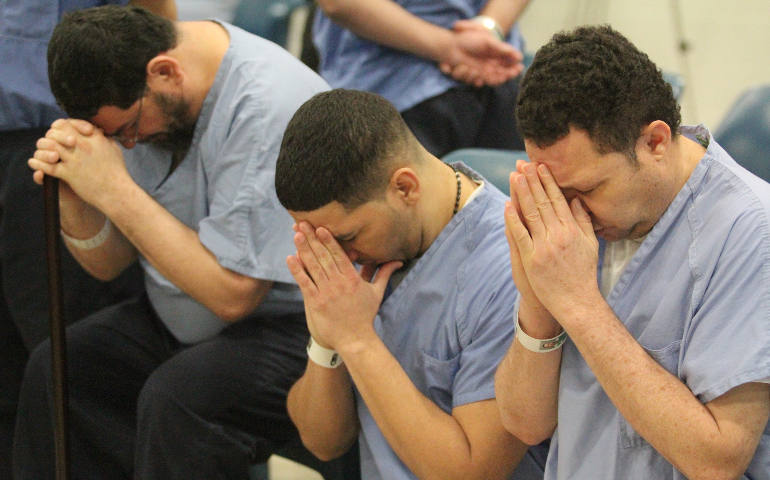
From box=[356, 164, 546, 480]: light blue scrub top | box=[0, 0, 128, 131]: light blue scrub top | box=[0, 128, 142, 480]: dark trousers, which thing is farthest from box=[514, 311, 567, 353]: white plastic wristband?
box=[0, 0, 128, 131]: light blue scrub top

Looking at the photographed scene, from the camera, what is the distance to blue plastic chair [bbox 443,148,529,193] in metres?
1.65

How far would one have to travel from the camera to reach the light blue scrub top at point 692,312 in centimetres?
103

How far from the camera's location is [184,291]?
1.68 m

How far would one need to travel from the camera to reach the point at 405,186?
1346 mm

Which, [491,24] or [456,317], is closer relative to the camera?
[456,317]

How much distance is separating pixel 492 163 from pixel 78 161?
696 mm

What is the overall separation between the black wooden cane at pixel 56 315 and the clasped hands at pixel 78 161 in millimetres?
25

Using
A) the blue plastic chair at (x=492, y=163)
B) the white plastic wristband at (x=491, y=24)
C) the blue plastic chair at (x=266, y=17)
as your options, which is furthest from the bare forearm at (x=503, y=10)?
the blue plastic chair at (x=266, y=17)

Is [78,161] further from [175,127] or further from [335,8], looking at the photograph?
[335,8]

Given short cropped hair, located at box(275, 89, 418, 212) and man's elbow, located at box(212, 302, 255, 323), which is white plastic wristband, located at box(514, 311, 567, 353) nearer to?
short cropped hair, located at box(275, 89, 418, 212)

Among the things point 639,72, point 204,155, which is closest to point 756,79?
point 204,155

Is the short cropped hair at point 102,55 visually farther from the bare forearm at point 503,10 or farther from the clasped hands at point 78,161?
the bare forearm at point 503,10

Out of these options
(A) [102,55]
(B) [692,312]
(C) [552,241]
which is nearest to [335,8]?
(A) [102,55]

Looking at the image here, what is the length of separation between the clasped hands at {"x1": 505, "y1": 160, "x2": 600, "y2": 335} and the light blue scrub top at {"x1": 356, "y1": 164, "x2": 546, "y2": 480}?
0.67 ft
